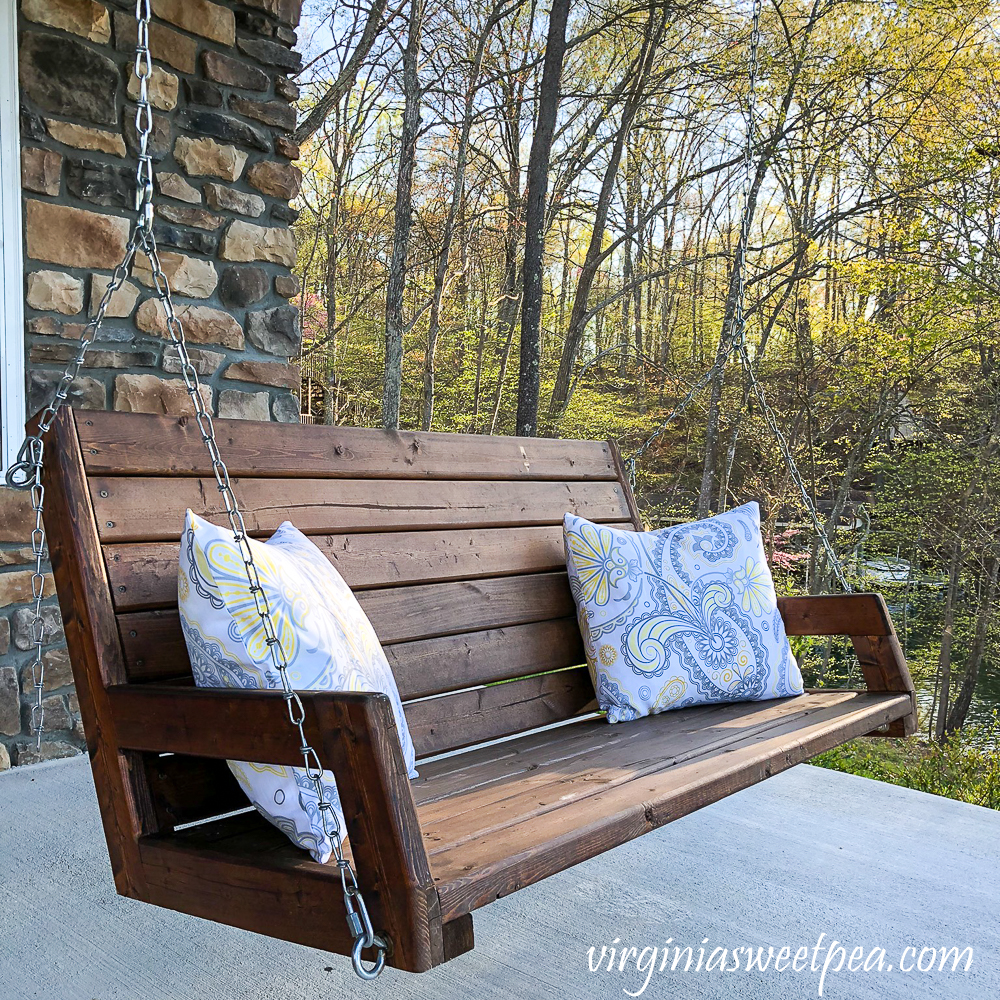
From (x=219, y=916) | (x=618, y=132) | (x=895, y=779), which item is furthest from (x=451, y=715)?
(x=618, y=132)

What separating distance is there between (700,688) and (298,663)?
104 centimetres

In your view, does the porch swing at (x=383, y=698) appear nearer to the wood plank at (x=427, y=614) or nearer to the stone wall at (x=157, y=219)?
the wood plank at (x=427, y=614)

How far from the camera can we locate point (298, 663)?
133cm

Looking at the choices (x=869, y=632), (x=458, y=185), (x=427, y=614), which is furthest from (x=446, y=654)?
(x=458, y=185)

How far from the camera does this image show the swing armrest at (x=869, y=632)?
2160mm

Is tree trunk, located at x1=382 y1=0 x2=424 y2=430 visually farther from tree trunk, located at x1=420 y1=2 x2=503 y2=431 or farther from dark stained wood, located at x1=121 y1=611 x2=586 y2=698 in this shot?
dark stained wood, located at x1=121 y1=611 x2=586 y2=698

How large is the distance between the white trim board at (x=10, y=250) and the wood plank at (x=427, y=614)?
4.61 feet

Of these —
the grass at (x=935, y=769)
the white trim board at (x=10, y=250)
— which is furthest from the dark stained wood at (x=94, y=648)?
the grass at (x=935, y=769)

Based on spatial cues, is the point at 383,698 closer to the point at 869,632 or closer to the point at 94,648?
the point at 94,648

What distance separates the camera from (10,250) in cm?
260

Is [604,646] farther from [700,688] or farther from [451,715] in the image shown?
[451,715]

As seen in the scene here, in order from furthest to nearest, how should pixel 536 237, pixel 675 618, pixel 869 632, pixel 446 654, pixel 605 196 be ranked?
pixel 605 196
pixel 536 237
pixel 869 632
pixel 675 618
pixel 446 654

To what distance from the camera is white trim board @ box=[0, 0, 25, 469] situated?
2.56 m

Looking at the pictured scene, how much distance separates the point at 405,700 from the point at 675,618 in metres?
0.62
